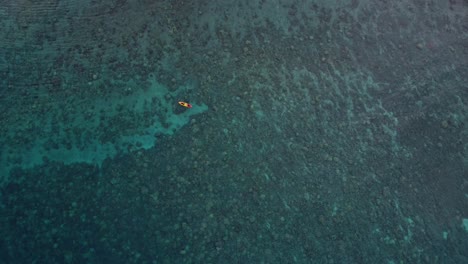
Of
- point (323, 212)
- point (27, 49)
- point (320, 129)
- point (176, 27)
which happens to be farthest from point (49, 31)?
point (323, 212)

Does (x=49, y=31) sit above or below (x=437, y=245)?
above

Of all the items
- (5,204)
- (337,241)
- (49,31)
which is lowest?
(5,204)

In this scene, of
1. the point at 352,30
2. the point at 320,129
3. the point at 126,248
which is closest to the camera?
the point at 126,248

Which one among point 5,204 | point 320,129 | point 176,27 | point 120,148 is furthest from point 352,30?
point 5,204

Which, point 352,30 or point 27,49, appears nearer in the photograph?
point 27,49

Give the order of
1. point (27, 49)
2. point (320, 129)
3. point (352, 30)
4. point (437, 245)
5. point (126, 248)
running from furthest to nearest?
point (352, 30)
point (27, 49)
point (320, 129)
point (437, 245)
point (126, 248)

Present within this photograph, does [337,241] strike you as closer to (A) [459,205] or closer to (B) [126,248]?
(A) [459,205]
